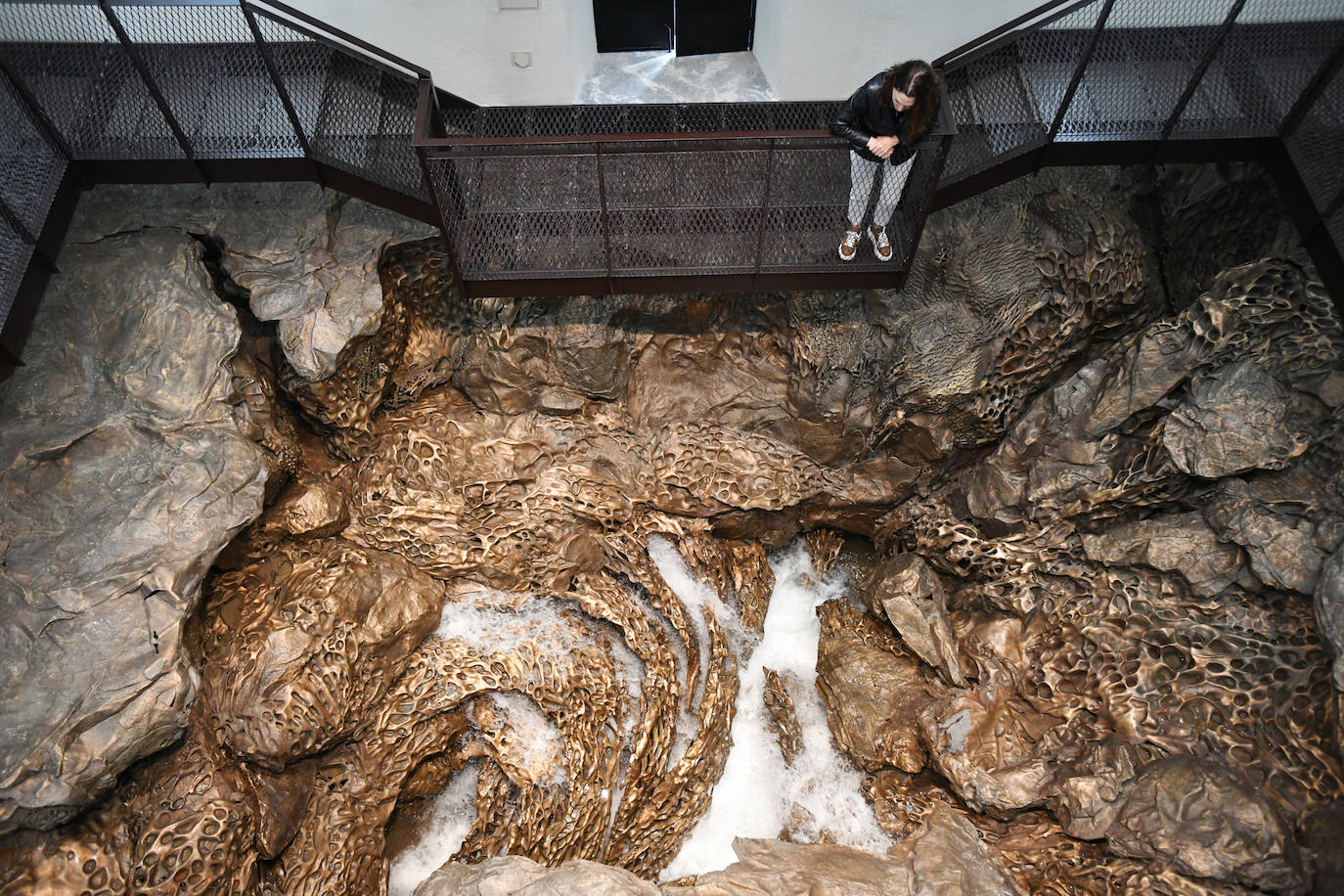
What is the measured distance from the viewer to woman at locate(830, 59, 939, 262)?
18.2 ft

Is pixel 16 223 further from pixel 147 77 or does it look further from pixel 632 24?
pixel 632 24

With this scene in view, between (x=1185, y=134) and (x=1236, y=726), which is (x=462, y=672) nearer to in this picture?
(x=1236, y=726)

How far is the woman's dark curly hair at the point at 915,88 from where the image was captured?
215 inches

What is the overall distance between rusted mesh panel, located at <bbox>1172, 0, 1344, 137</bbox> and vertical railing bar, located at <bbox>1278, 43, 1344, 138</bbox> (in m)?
0.06

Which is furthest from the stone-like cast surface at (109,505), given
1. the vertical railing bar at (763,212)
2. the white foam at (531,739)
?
the vertical railing bar at (763,212)

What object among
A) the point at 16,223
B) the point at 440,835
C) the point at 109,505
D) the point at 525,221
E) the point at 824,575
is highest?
the point at 525,221

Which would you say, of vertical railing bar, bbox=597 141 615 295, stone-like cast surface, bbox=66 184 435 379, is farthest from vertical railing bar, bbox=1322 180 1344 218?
stone-like cast surface, bbox=66 184 435 379

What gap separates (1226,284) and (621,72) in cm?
564

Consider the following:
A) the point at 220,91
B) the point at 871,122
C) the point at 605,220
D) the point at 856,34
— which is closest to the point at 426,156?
the point at 605,220

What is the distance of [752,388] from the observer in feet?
28.2

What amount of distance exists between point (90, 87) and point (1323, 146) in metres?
9.01

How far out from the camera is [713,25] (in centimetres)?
855

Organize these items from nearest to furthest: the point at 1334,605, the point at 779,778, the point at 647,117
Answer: the point at 1334,605 → the point at 647,117 → the point at 779,778

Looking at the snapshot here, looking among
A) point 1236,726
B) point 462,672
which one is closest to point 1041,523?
point 1236,726
